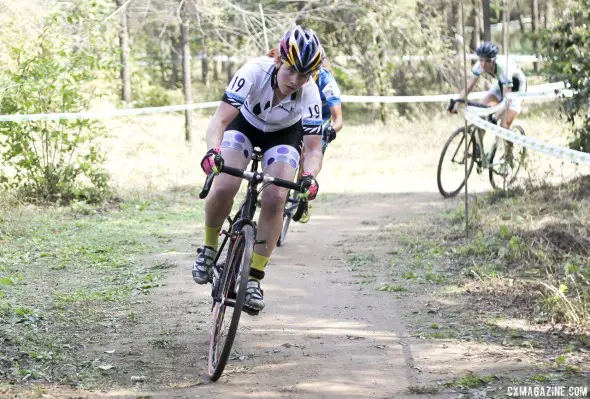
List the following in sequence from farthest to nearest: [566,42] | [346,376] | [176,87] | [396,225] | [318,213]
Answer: [176,87], [318,213], [396,225], [566,42], [346,376]

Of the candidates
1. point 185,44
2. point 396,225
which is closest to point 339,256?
point 396,225

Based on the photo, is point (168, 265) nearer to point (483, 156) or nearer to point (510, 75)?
point (483, 156)

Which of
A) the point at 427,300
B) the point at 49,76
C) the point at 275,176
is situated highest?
the point at 49,76

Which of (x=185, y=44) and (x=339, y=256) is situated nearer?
(x=339, y=256)

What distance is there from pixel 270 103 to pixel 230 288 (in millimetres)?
1299

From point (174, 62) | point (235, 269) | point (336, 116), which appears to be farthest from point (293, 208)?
point (174, 62)

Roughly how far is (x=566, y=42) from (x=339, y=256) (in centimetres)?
383

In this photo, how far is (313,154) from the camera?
18.3 feet

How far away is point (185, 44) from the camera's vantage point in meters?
17.8

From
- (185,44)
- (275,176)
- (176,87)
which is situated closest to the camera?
(275,176)

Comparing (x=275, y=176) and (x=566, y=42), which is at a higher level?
(x=566, y=42)

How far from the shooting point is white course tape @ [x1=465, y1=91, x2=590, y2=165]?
6784mm

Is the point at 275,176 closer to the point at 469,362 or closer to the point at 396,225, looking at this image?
the point at 469,362

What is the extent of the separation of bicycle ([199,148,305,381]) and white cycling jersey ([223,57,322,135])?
601mm
